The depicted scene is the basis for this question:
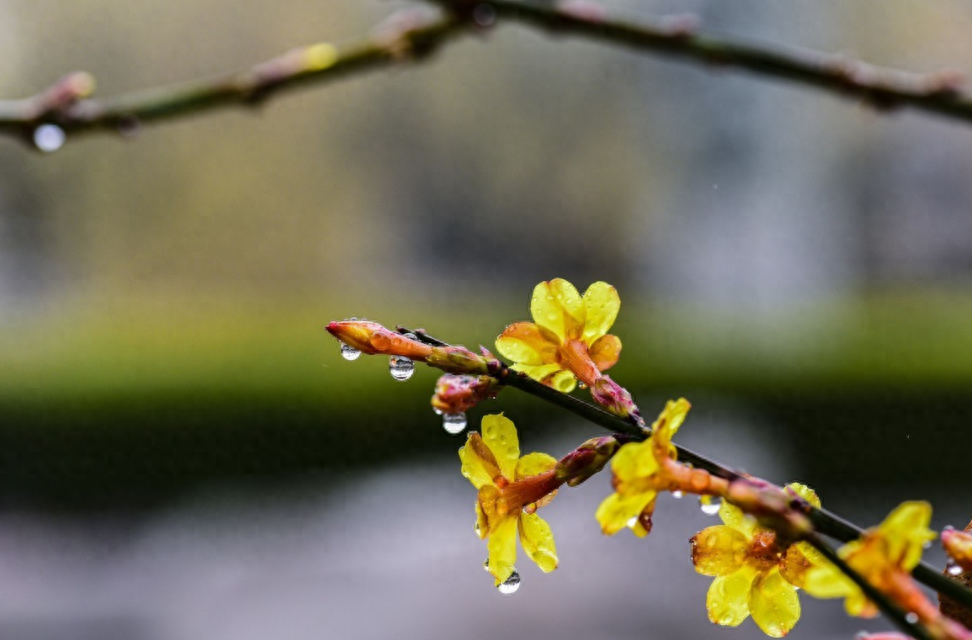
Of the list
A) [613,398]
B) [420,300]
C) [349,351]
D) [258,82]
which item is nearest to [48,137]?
[258,82]

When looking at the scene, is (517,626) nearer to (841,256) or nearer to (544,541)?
(544,541)

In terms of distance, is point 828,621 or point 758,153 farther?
point 758,153

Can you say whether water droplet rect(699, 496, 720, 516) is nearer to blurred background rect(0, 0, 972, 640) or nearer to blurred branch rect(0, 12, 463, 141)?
blurred branch rect(0, 12, 463, 141)

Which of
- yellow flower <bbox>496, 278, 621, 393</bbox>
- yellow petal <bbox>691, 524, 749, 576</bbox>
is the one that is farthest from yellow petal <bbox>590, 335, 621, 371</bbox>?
yellow petal <bbox>691, 524, 749, 576</bbox>

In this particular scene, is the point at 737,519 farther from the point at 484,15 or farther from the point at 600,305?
the point at 484,15

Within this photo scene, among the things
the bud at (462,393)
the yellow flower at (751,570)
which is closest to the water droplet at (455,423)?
the bud at (462,393)

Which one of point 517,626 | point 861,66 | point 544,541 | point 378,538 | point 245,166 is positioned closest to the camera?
point 544,541

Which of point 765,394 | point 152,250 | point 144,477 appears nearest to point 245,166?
point 152,250

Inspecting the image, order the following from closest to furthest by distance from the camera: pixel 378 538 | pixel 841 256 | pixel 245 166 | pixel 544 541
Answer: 1. pixel 544 541
2. pixel 378 538
3. pixel 841 256
4. pixel 245 166
